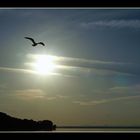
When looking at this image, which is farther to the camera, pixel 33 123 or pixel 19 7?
pixel 33 123

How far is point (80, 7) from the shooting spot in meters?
2.12
